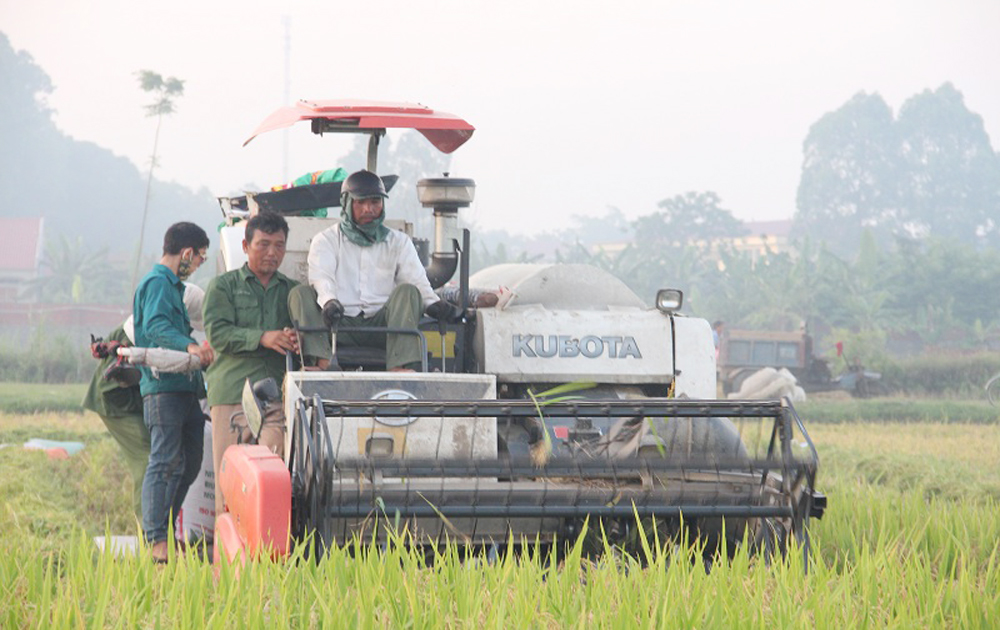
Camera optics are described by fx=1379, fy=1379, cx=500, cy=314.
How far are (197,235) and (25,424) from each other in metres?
12.5

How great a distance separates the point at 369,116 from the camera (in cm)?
756

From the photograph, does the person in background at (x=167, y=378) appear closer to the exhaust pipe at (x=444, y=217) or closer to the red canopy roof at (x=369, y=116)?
the red canopy roof at (x=369, y=116)

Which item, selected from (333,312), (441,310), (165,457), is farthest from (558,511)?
(165,457)

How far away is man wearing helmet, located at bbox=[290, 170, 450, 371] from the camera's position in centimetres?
675

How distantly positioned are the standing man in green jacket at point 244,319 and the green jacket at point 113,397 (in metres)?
0.95

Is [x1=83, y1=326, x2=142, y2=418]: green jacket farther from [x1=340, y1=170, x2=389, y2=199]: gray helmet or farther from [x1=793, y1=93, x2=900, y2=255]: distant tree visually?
[x1=793, y1=93, x2=900, y2=255]: distant tree

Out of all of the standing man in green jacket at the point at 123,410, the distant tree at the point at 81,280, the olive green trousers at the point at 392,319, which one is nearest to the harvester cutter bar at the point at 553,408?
the olive green trousers at the point at 392,319

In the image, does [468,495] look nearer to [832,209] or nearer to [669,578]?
[669,578]

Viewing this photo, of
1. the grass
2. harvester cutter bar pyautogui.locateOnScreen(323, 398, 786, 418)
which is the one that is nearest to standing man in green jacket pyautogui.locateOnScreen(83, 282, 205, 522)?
harvester cutter bar pyautogui.locateOnScreen(323, 398, 786, 418)

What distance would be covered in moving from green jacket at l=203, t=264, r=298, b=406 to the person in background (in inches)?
6.2

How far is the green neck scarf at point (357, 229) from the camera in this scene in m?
6.97

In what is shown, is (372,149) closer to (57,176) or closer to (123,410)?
(123,410)

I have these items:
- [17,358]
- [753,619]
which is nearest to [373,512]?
[753,619]

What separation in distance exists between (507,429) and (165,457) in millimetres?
2085
